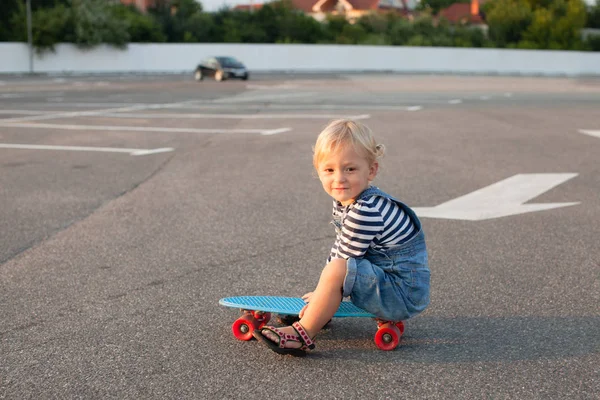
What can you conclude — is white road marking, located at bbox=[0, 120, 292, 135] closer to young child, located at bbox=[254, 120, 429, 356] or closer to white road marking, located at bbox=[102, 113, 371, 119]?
white road marking, located at bbox=[102, 113, 371, 119]

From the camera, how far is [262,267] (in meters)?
5.58

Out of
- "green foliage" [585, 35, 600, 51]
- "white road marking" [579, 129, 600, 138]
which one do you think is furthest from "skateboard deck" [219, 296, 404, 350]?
"green foliage" [585, 35, 600, 51]

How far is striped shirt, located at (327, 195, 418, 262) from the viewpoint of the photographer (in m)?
4.00

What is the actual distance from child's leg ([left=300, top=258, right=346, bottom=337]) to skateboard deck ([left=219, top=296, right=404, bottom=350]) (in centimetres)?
12

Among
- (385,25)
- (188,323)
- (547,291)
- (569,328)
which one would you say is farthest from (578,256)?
(385,25)

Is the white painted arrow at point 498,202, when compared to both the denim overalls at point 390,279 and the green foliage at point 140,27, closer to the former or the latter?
the denim overalls at point 390,279

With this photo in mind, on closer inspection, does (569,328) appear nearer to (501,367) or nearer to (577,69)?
(501,367)

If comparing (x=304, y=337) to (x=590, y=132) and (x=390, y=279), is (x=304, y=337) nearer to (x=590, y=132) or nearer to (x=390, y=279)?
(x=390, y=279)

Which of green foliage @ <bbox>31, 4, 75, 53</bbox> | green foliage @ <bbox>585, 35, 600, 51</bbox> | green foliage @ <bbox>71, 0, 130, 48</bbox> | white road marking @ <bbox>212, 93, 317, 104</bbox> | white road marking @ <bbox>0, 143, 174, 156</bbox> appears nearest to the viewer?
white road marking @ <bbox>0, 143, 174, 156</bbox>

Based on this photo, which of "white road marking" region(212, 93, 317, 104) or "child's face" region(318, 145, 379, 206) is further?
"white road marking" region(212, 93, 317, 104)

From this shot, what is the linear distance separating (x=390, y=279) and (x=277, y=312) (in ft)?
1.85

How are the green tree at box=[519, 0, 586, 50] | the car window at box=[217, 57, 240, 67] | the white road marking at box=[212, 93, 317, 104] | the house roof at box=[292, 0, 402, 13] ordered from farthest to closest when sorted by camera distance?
the house roof at box=[292, 0, 402, 13] → the green tree at box=[519, 0, 586, 50] → the car window at box=[217, 57, 240, 67] → the white road marking at box=[212, 93, 317, 104]

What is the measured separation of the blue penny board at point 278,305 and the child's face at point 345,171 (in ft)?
1.90

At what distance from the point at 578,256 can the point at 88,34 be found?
5625 cm
